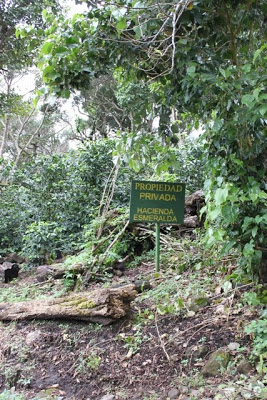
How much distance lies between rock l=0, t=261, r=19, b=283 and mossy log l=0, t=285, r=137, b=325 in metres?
2.38

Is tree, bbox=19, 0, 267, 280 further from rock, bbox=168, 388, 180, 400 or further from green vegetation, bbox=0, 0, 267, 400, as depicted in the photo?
rock, bbox=168, 388, 180, 400

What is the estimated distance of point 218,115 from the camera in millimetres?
2668

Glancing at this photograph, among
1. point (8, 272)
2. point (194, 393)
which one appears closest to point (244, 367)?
point (194, 393)

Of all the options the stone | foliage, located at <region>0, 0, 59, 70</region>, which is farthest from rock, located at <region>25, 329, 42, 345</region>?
foliage, located at <region>0, 0, 59, 70</region>

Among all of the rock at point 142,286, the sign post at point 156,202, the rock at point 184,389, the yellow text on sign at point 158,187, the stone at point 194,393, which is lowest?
the rock at point 184,389

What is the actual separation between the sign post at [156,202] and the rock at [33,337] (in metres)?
1.67

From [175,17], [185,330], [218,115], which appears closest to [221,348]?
[185,330]

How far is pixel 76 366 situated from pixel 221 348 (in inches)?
46.0

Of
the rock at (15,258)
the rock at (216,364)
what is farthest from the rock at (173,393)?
the rock at (15,258)

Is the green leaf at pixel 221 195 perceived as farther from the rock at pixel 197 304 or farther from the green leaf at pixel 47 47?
the green leaf at pixel 47 47

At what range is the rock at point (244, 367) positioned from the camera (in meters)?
2.27

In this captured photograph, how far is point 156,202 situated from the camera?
14.0 feet

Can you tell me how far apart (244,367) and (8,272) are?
4606mm

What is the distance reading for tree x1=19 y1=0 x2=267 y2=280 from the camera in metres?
2.43
